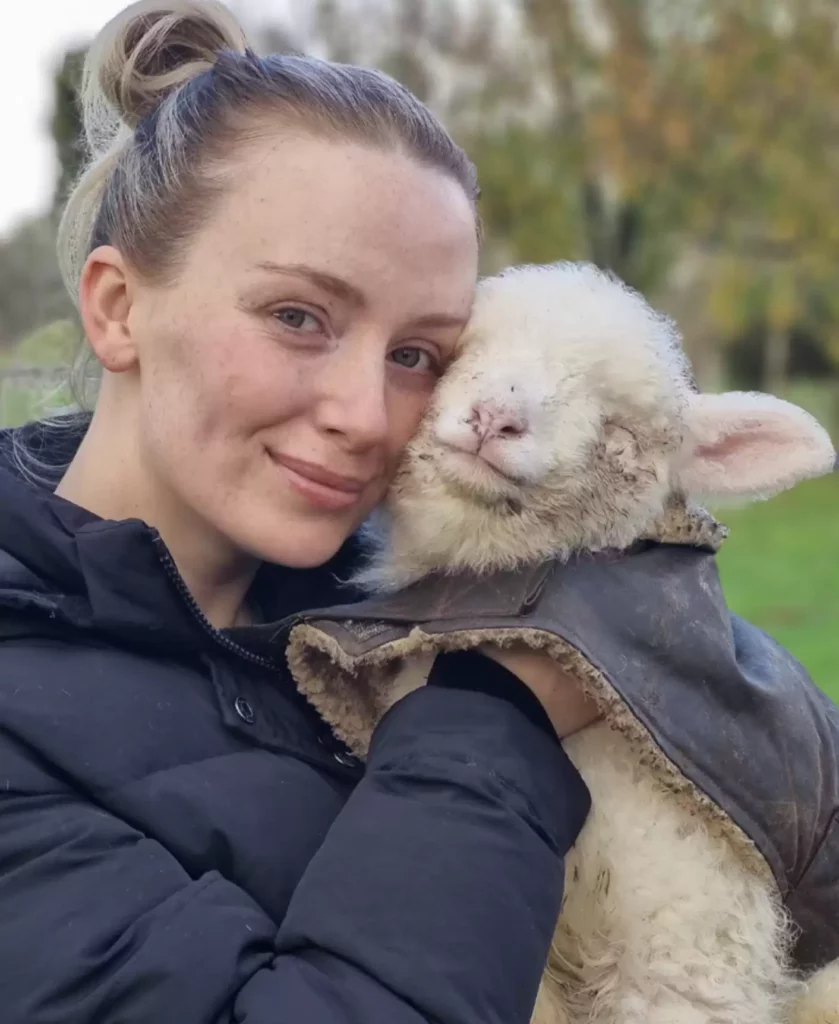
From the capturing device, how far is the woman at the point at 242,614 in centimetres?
115

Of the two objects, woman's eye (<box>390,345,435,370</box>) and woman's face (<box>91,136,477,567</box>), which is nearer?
woman's face (<box>91,136,477,567</box>)

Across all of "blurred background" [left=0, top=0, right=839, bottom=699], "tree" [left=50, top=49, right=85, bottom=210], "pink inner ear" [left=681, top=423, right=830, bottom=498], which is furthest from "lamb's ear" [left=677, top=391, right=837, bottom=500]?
"blurred background" [left=0, top=0, right=839, bottom=699]

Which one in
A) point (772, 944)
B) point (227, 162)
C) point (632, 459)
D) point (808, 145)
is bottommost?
point (772, 944)

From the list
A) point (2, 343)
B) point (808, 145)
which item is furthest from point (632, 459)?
point (808, 145)

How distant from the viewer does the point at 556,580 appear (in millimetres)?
1447

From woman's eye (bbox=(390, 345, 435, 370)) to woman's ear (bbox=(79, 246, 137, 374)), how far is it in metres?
0.33

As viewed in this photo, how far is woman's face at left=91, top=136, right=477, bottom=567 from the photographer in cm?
143

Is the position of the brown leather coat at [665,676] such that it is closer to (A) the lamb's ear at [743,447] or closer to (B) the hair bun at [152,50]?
(A) the lamb's ear at [743,447]

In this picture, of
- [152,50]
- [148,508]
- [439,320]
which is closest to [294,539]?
[148,508]

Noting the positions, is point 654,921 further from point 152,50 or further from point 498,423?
point 152,50

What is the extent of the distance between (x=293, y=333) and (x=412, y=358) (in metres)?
0.20

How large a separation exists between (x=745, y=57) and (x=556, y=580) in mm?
11446

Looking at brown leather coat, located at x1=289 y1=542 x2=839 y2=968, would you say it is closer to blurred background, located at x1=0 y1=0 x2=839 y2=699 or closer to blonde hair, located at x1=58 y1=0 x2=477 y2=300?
blonde hair, located at x1=58 y1=0 x2=477 y2=300

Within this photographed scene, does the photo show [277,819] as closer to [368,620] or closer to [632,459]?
[368,620]
